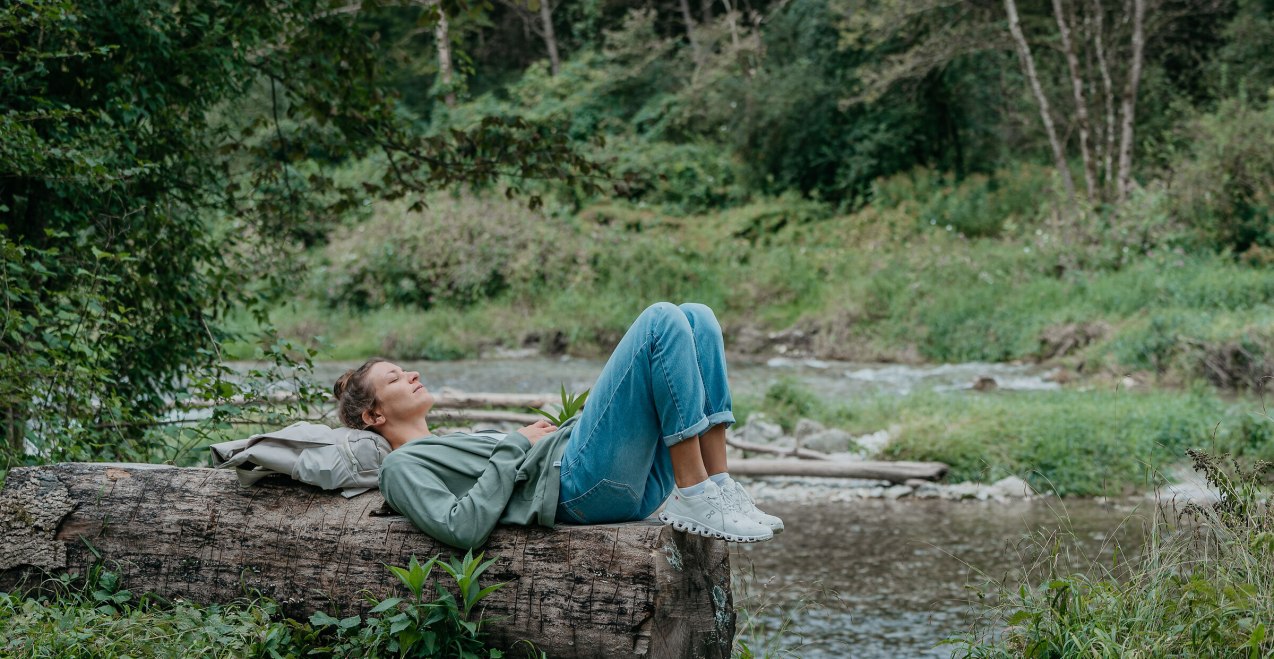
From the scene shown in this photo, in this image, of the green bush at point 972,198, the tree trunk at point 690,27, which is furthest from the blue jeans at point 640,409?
the tree trunk at point 690,27

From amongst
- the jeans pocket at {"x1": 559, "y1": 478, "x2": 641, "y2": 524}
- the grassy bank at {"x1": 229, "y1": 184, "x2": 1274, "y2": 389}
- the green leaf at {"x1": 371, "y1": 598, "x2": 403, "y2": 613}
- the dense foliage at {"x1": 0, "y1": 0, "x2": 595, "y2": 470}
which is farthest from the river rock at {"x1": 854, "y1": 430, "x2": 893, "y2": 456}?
the green leaf at {"x1": 371, "y1": 598, "x2": 403, "y2": 613}

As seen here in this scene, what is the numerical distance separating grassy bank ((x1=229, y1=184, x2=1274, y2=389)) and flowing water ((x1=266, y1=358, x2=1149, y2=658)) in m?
5.16

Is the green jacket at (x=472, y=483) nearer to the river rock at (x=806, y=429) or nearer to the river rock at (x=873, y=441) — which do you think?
the river rock at (x=873, y=441)

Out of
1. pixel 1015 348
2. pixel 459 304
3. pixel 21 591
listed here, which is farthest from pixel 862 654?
pixel 459 304

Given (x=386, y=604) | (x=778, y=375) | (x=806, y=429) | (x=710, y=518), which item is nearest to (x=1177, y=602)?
(x=710, y=518)

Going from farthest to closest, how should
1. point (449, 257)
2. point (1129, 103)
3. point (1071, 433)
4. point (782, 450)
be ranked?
point (449, 257) < point (1129, 103) < point (782, 450) < point (1071, 433)

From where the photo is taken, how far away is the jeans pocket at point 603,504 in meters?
3.42

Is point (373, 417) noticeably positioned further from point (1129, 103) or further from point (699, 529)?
point (1129, 103)

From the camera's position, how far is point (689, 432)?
11.0ft

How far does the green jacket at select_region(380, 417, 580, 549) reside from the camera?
11.1ft

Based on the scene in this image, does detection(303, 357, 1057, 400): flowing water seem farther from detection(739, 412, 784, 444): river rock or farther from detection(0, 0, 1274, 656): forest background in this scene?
detection(739, 412, 784, 444): river rock

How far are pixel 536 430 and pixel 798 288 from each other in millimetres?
17018

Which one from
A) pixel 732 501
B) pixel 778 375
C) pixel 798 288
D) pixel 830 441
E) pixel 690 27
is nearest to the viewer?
pixel 732 501

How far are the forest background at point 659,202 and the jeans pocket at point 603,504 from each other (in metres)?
2.22
